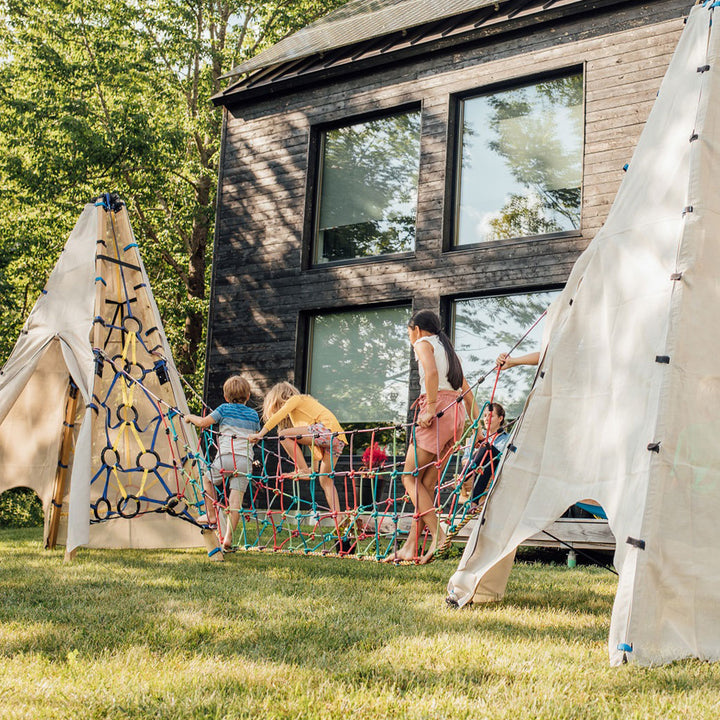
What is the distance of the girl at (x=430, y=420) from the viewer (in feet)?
18.8

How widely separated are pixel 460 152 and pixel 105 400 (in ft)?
19.5

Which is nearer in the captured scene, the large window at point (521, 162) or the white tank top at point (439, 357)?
the white tank top at point (439, 357)

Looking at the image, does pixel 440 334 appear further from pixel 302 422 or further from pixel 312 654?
pixel 312 654

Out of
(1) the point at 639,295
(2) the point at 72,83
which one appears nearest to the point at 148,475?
(1) the point at 639,295

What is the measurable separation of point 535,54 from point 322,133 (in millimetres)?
3111

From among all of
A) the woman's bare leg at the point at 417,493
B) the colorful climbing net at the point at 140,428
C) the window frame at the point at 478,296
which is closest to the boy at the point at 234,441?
the colorful climbing net at the point at 140,428

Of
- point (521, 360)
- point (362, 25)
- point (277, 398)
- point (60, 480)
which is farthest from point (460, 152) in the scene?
point (521, 360)

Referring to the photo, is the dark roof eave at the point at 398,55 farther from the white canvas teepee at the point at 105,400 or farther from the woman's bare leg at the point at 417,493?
the woman's bare leg at the point at 417,493

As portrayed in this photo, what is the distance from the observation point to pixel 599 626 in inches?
151

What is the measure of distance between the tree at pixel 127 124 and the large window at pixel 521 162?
7054 millimetres

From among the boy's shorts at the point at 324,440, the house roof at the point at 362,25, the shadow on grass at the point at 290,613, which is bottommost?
the shadow on grass at the point at 290,613

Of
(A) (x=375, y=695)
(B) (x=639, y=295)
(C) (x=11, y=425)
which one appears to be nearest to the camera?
(A) (x=375, y=695)

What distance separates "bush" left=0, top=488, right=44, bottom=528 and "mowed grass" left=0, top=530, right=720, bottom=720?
12.4 m

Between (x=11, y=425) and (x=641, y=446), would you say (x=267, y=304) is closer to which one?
(x=11, y=425)
